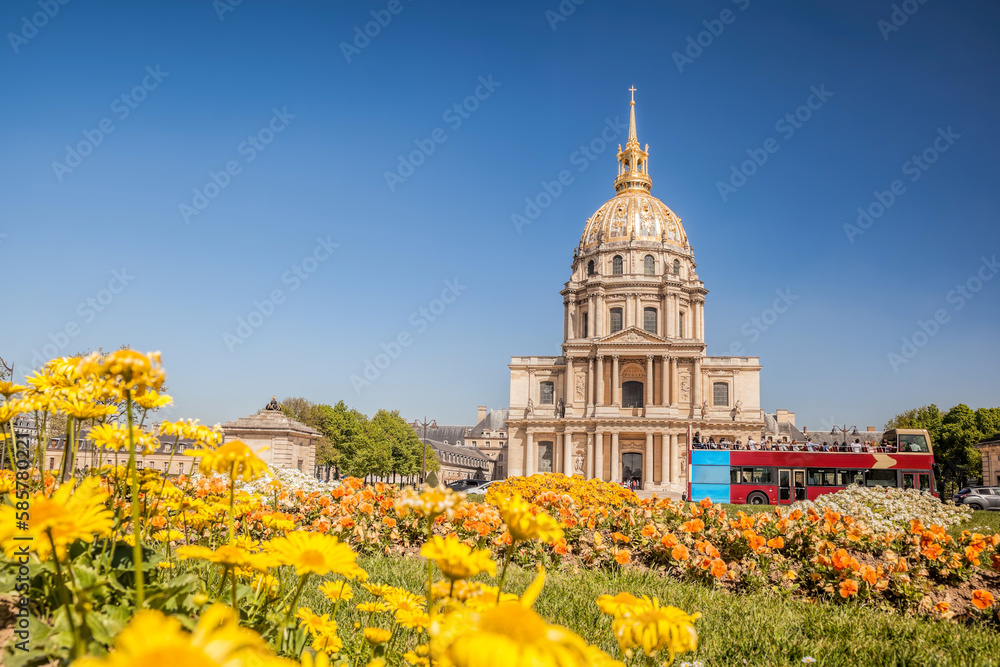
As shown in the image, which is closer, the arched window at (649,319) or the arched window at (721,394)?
the arched window at (721,394)

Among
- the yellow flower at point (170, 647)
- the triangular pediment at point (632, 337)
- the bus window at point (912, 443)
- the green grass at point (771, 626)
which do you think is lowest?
the green grass at point (771, 626)

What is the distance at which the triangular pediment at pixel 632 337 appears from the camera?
196 feet

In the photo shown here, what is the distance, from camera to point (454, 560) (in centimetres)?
237

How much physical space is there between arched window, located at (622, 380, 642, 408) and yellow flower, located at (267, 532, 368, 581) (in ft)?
193

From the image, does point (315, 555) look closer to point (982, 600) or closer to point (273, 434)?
point (982, 600)

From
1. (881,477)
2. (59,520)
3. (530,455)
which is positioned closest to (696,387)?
(530,455)

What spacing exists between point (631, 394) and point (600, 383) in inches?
126

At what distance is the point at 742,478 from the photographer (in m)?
31.1

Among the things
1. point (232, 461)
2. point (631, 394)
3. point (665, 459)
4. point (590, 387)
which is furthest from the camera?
point (631, 394)

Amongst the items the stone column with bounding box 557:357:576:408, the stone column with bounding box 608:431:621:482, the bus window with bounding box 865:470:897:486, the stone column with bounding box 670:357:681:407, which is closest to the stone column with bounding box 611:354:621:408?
the stone column with bounding box 608:431:621:482

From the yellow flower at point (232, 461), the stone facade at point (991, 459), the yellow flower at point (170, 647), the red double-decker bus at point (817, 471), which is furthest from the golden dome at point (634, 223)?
the yellow flower at point (170, 647)

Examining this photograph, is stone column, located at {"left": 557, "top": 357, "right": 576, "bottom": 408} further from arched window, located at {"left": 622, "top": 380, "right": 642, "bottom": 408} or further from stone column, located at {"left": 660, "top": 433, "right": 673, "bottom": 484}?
stone column, located at {"left": 660, "top": 433, "right": 673, "bottom": 484}

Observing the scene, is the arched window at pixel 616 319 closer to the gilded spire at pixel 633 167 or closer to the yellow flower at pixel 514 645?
the gilded spire at pixel 633 167

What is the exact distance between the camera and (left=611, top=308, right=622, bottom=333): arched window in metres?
63.6
